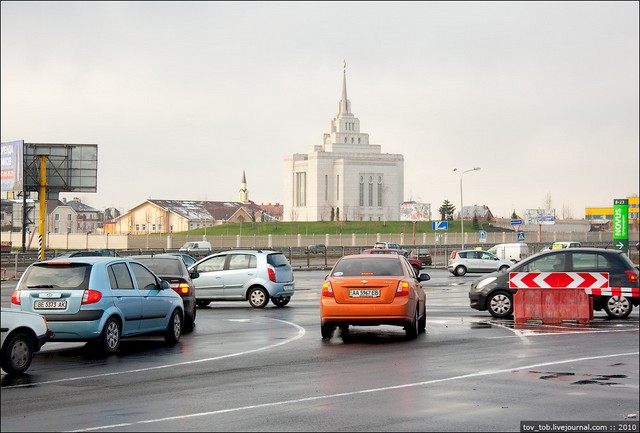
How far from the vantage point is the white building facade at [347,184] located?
607 feet

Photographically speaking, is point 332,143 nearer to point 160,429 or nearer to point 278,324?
point 278,324

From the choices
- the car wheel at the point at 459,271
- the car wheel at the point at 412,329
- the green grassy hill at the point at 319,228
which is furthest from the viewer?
the green grassy hill at the point at 319,228

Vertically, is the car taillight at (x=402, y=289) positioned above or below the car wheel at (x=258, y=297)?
above

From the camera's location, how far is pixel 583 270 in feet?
75.9

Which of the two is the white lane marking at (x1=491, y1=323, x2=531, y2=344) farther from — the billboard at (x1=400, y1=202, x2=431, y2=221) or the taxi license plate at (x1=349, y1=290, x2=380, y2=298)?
the billboard at (x1=400, y1=202, x2=431, y2=221)

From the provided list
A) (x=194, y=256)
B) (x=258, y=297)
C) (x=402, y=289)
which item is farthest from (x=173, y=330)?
(x=194, y=256)

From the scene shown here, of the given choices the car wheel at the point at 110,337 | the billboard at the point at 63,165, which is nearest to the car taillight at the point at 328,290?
the car wheel at the point at 110,337

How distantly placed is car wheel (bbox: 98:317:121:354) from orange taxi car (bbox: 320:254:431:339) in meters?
3.94

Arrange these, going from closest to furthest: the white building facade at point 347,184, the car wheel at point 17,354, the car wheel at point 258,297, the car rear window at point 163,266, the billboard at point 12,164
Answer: the car wheel at point 17,354, the car rear window at point 163,266, the car wheel at point 258,297, the billboard at point 12,164, the white building facade at point 347,184

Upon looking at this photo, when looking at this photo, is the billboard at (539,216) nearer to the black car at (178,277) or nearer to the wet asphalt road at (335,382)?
the black car at (178,277)

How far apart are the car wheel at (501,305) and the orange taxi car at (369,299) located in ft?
17.1

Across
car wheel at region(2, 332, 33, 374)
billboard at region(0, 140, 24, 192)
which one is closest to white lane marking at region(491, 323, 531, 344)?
car wheel at region(2, 332, 33, 374)

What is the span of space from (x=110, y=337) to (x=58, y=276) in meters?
1.33

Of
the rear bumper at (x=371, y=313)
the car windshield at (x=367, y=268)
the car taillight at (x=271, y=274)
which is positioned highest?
the car windshield at (x=367, y=268)
